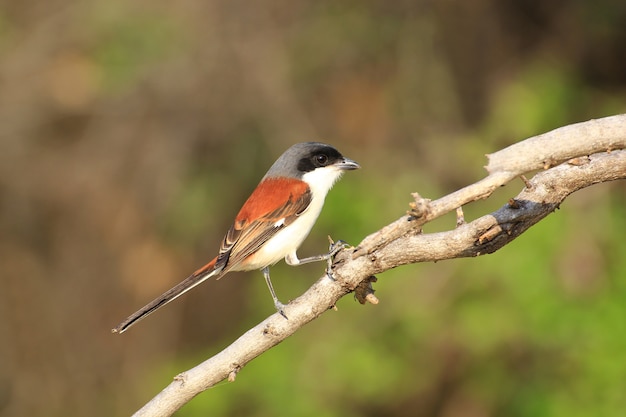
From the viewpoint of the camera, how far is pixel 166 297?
346 cm

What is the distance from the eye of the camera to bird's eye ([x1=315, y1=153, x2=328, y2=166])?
14.0 feet

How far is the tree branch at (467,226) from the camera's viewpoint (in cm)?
227

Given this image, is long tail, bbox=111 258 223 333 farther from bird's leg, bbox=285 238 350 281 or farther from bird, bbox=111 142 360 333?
bird's leg, bbox=285 238 350 281

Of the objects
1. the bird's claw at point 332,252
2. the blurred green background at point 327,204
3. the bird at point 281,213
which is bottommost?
the blurred green background at point 327,204

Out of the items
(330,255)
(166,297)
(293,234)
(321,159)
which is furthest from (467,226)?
(321,159)

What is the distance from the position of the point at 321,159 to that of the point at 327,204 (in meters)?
1.67

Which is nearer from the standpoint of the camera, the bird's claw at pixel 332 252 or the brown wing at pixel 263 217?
the bird's claw at pixel 332 252

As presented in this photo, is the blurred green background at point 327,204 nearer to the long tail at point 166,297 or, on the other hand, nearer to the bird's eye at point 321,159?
the bird's eye at point 321,159

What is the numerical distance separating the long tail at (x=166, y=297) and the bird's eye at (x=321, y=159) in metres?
0.83

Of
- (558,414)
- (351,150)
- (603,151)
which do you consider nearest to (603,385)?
(558,414)

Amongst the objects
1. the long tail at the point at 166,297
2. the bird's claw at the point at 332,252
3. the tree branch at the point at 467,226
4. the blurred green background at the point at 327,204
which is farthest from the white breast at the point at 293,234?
the blurred green background at the point at 327,204

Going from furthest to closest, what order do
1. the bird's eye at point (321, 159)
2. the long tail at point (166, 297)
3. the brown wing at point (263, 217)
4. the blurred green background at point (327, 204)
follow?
the blurred green background at point (327, 204) < the bird's eye at point (321, 159) < the brown wing at point (263, 217) < the long tail at point (166, 297)

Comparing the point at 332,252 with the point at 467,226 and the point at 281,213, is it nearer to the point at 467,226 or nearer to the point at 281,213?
→ the point at 467,226

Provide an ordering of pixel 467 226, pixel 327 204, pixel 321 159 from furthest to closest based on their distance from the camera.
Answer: pixel 327 204 → pixel 321 159 → pixel 467 226
